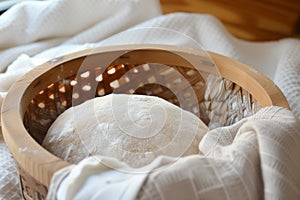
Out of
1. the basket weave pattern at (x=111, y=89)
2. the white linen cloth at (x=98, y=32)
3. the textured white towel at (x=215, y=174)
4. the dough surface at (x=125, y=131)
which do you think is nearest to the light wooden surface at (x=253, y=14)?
the white linen cloth at (x=98, y=32)

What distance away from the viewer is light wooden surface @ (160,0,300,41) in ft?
5.16

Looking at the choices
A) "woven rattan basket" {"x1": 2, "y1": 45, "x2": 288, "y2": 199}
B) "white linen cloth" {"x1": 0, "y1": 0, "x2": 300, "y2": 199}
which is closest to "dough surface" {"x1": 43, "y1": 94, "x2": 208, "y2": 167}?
"woven rattan basket" {"x1": 2, "y1": 45, "x2": 288, "y2": 199}

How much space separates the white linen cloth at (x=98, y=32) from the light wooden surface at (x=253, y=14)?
17.1 inches

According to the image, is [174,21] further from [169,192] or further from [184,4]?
[169,192]

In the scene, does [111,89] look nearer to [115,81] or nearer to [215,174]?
[115,81]

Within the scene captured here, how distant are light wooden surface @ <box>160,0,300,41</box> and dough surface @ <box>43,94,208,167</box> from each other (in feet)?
2.84

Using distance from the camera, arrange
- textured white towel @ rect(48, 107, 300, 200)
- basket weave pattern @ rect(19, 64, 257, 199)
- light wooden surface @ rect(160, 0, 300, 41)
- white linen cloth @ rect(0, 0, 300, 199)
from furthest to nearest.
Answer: light wooden surface @ rect(160, 0, 300, 41), white linen cloth @ rect(0, 0, 300, 199), basket weave pattern @ rect(19, 64, 257, 199), textured white towel @ rect(48, 107, 300, 200)

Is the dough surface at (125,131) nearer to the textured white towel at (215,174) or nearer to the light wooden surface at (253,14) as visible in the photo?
the textured white towel at (215,174)

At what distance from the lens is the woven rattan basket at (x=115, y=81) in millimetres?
713

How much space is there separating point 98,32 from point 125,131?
0.46 metres

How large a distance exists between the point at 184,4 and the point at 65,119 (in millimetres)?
953

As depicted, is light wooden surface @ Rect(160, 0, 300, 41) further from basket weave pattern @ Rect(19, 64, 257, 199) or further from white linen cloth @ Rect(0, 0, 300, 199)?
basket weave pattern @ Rect(19, 64, 257, 199)

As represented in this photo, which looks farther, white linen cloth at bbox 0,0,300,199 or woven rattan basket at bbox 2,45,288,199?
white linen cloth at bbox 0,0,300,199

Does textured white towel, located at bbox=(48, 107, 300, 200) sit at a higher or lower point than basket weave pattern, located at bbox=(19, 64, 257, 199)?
higher
